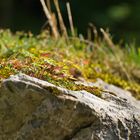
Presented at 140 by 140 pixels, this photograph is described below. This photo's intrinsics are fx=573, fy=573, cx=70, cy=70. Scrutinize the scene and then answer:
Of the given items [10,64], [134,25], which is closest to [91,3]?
[134,25]

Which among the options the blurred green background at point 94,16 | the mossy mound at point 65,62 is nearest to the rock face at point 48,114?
the mossy mound at point 65,62

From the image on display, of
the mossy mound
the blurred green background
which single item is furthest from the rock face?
the blurred green background

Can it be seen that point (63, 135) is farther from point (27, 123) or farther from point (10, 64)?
point (10, 64)

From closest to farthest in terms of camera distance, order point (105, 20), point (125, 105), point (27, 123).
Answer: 1. point (27, 123)
2. point (125, 105)
3. point (105, 20)

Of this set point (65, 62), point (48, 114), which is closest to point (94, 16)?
point (65, 62)

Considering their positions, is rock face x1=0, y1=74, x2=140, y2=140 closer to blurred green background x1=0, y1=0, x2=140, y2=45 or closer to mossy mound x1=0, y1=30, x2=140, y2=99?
mossy mound x1=0, y1=30, x2=140, y2=99

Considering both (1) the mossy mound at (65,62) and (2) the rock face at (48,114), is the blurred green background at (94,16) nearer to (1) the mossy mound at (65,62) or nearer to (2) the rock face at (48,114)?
(1) the mossy mound at (65,62)

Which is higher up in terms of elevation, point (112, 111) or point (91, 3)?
point (112, 111)
